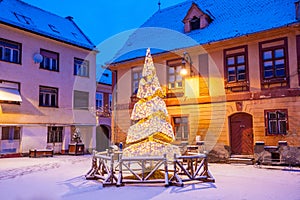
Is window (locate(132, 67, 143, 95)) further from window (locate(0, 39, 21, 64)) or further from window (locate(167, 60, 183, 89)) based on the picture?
window (locate(0, 39, 21, 64))

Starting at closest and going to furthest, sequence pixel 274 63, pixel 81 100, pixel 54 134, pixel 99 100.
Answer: pixel 274 63, pixel 54 134, pixel 81 100, pixel 99 100

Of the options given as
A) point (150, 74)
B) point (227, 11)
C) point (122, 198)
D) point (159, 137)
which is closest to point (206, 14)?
point (227, 11)

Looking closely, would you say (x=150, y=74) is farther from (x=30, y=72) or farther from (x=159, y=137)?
(x=30, y=72)

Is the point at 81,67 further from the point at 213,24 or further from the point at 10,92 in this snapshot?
the point at 213,24

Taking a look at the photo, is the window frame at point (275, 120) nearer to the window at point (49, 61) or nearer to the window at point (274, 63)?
the window at point (274, 63)

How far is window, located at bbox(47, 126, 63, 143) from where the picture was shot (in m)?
22.5

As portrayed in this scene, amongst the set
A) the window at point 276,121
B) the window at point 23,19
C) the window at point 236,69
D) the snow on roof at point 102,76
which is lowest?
the window at point 276,121

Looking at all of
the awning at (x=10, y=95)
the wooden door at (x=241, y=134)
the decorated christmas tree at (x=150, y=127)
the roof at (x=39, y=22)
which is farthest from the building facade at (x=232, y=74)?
the awning at (x=10, y=95)

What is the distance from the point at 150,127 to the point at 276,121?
7509 millimetres

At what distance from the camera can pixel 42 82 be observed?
2198 centimetres

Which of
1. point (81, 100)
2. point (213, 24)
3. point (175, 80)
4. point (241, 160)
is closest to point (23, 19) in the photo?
point (81, 100)

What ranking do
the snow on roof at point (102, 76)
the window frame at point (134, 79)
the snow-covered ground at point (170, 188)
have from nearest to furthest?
the snow-covered ground at point (170, 188) → the window frame at point (134, 79) → the snow on roof at point (102, 76)

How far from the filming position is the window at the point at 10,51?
766 inches

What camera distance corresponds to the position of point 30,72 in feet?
69.4
